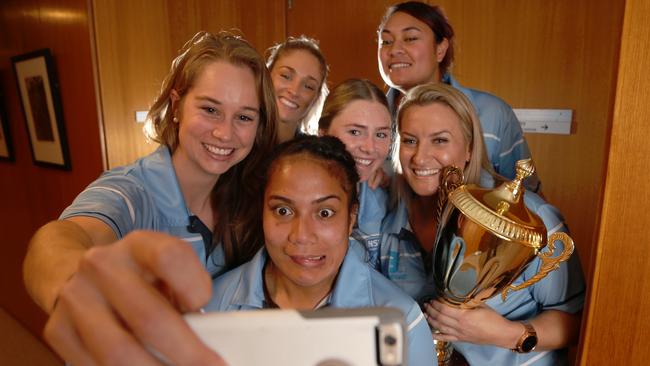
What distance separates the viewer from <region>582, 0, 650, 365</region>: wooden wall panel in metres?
0.61

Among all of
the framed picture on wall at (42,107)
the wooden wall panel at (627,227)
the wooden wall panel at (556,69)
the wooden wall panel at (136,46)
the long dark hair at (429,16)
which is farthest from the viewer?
the framed picture on wall at (42,107)

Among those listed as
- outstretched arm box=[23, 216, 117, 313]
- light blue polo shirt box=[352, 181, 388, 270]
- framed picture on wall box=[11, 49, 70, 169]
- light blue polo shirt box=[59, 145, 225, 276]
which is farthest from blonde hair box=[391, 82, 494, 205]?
framed picture on wall box=[11, 49, 70, 169]

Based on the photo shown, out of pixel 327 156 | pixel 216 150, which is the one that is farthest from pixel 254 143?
pixel 327 156

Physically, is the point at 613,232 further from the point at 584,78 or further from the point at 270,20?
the point at 270,20

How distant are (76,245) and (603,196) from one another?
731mm

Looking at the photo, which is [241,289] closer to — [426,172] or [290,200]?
[290,200]

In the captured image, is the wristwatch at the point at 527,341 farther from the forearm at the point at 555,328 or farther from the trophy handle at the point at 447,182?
the trophy handle at the point at 447,182

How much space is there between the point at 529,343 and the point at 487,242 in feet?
1.03

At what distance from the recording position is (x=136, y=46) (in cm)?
187

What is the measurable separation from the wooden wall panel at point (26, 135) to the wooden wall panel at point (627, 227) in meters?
1.88

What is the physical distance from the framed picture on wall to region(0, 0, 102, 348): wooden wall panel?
0.04 meters

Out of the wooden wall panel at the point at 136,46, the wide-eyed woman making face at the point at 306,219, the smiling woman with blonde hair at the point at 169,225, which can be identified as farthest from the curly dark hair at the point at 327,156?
the wooden wall panel at the point at 136,46

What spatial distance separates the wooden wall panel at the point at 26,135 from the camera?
1892 mm

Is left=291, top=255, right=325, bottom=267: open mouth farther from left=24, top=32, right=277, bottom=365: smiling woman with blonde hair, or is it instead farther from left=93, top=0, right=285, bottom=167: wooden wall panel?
left=93, top=0, right=285, bottom=167: wooden wall panel
